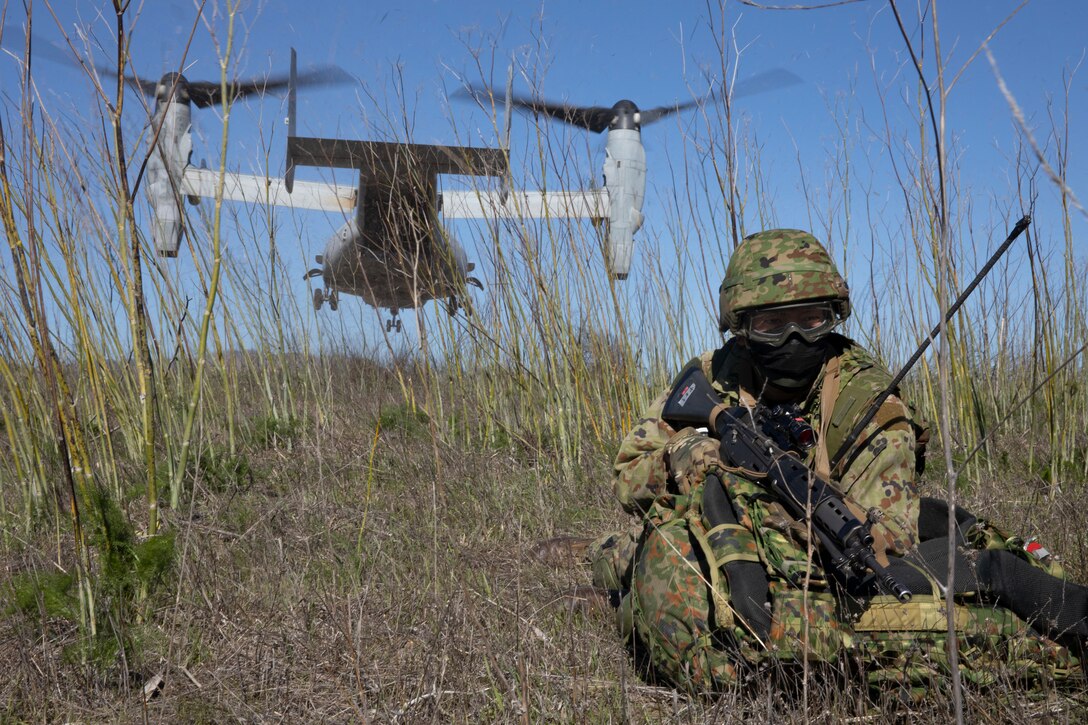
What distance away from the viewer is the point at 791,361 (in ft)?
6.88

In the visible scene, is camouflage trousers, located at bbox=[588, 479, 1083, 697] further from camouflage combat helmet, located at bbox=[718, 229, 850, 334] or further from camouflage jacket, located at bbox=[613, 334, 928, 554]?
camouflage combat helmet, located at bbox=[718, 229, 850, 334]

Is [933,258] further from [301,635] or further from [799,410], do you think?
[301,635]

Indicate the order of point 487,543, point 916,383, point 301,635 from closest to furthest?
1. point 301,635
2. point 487,543
3. point 916,383

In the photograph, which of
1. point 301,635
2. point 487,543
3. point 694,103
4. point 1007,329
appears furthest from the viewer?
point 1007,329

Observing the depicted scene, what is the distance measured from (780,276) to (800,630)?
0.87 meters

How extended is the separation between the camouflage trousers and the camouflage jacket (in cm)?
17

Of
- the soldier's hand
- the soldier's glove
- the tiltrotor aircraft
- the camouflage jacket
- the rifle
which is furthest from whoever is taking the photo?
the tiltrotor aircraft

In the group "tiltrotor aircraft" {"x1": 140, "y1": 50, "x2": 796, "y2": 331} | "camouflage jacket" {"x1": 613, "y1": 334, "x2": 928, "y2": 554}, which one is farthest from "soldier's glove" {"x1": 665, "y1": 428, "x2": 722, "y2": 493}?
"tiltrotor aircraft" {"x1": 140, "y1": 50, "x2": 796, "y2": 331}

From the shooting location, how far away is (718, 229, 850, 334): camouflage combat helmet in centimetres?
210

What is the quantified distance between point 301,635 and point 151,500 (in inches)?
19.2

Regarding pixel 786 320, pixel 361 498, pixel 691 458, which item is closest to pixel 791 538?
pixel 691 458

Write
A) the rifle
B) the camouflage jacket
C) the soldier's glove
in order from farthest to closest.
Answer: the soldier's glove, the camouflage jacket, the rifle

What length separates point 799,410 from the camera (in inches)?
85.7

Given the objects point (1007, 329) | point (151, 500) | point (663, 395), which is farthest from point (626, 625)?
point (1007, 329)
